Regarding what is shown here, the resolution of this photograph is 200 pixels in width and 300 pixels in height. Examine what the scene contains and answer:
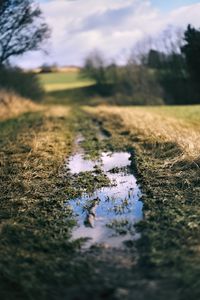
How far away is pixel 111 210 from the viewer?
9727 millimetres

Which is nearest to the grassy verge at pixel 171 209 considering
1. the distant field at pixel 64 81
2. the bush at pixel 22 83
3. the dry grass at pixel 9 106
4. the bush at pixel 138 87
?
the dry grass at pixel 9 106

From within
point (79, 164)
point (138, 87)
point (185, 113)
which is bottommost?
point (138, 87)

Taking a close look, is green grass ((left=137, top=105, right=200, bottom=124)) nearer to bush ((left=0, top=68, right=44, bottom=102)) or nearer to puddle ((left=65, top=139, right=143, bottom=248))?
puddle ((left=65, top=139, right=143, bottom=248))

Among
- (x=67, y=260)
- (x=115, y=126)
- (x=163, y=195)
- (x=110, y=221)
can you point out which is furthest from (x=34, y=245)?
(x=115, y=126)

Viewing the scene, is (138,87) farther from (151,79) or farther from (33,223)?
(33,223)

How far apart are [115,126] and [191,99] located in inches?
1087

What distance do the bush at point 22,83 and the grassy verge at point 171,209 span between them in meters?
32.2

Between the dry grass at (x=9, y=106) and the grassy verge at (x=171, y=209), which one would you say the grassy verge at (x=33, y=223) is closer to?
the grassy verge at (x=171, y=209)

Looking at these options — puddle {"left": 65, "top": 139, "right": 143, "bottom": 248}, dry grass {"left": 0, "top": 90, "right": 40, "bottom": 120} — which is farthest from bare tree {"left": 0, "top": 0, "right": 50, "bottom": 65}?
puddle {"left": 65, "top": 139, "right": 143, "bottom": 248}

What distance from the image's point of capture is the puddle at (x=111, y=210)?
817 centimetres

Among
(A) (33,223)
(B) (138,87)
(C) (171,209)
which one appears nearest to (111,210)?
(C) (171,209)

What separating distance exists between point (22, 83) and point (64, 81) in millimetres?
39994

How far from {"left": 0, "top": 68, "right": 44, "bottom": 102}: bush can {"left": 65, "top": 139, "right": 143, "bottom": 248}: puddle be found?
34359mm

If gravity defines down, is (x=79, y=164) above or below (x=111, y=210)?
below
